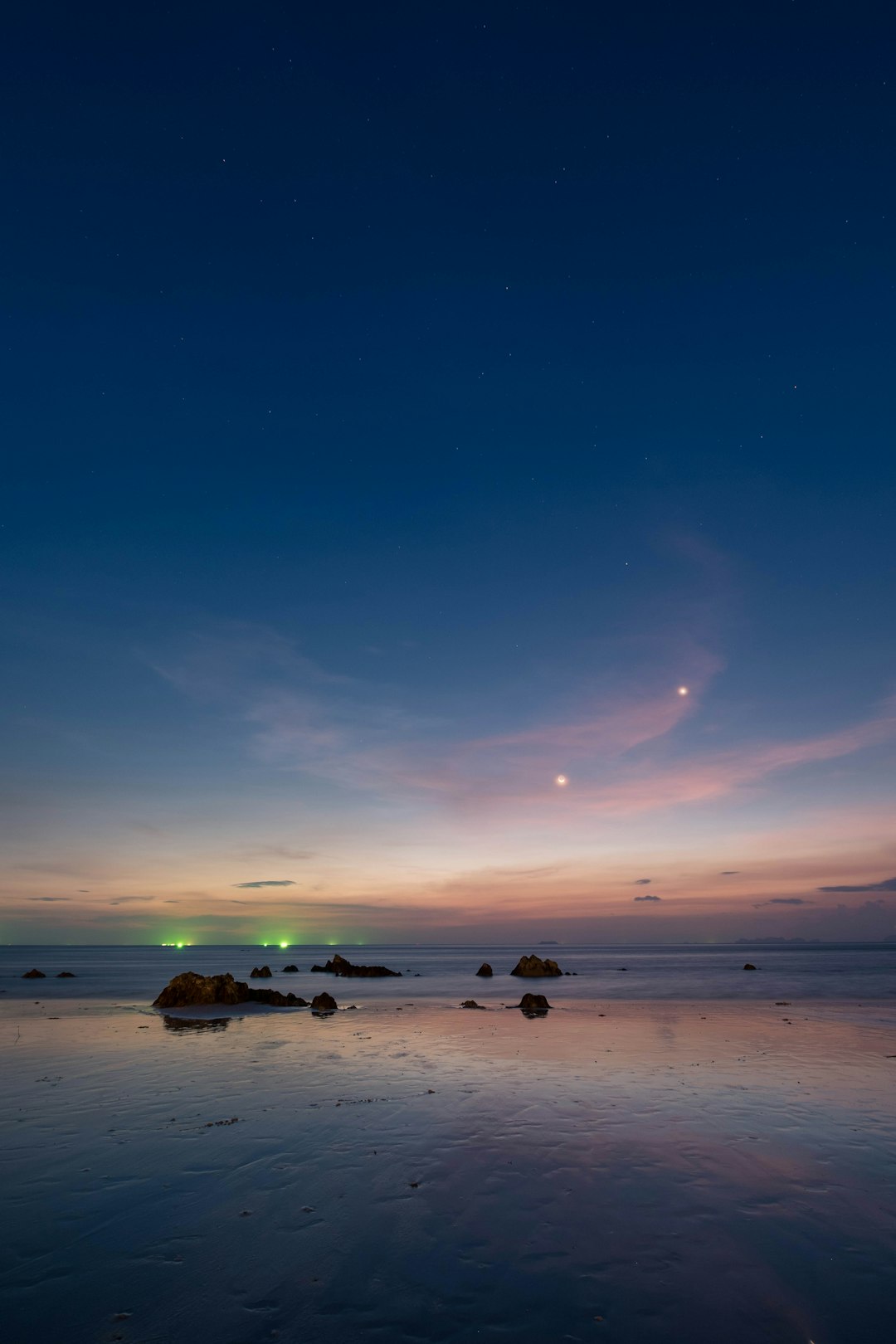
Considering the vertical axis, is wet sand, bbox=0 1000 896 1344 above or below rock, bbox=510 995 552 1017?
above

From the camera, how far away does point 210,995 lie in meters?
45.3

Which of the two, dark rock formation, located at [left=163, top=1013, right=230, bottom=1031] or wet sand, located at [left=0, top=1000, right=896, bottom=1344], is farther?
dark rock formation, located at [left=163, top=1013, right=230, bottom=1031]

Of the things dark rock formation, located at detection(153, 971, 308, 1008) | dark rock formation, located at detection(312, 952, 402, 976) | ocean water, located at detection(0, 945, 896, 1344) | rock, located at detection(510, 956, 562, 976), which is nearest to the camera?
ocean water, located at detection(0, 945, 896, 1344)

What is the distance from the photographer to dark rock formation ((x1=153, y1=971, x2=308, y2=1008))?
44344 millimetres

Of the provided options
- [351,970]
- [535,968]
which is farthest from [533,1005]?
[351,970]

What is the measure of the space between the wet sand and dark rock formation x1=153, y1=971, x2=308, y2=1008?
2276cm

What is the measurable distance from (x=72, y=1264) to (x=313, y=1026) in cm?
2924

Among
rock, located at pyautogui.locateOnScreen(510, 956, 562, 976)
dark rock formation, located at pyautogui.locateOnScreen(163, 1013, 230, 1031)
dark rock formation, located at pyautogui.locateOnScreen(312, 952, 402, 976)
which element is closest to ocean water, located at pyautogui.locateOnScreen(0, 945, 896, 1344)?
dark rock formation, located at pyautogui.locateOnScreen(163, 1013, 230, 1031)

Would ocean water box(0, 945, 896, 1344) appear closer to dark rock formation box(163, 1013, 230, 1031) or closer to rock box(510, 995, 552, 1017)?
dark rock formation box(163, 1013, 230, 1031)

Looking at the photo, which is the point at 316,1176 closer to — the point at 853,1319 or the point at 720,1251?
the point at 720,1251

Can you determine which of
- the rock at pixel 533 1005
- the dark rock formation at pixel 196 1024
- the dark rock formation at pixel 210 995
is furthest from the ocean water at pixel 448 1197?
the dark rock formation at pixel 210 995

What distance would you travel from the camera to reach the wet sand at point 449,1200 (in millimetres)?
7676

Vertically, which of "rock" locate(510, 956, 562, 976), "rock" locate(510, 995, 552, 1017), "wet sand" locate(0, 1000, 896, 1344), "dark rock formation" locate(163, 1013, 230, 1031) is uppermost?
"wet sand" locate(0, 1000, 896, 1344)

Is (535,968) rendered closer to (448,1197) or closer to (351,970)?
(351,970)
